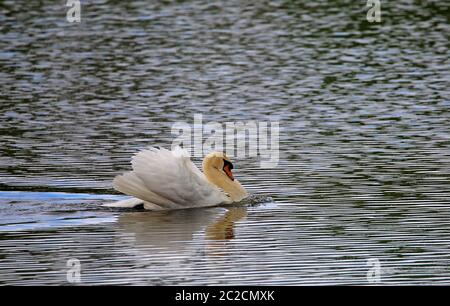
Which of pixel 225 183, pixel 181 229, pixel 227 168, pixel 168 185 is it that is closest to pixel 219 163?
pixel 227 168

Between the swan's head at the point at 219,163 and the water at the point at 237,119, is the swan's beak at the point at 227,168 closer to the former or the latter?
the swan's head at the point at 219,163

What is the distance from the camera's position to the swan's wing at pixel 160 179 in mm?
16281

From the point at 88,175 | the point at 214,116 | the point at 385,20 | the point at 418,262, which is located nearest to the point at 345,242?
the point at 418,262

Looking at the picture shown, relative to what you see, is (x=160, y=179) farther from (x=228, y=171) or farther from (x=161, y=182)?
(x=228, y=171)

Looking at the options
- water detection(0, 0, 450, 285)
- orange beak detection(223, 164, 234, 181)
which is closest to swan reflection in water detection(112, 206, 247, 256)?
water detection(0, 0, 450, 285)

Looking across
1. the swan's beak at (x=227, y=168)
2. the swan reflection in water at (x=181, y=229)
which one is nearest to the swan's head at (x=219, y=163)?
the swan's beak at (x=227, y=168)

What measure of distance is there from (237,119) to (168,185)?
6042 millimetres

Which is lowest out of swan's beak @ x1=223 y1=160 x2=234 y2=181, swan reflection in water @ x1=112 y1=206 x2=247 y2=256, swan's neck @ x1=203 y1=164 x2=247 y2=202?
swan reflection in water @ x1=112 y1=206 x2=247 y2=256

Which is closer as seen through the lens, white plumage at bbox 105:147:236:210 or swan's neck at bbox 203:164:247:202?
white plumage at bbox 105:147:236:210

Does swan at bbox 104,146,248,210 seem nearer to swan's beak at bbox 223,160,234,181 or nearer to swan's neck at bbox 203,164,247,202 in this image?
swan's neck at bbox 203,164,247,202

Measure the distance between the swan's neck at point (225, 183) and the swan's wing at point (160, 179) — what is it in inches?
24.6

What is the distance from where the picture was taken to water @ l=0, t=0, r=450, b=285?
1369cm

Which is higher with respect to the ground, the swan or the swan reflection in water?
the swan

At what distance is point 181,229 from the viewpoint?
15.3m
